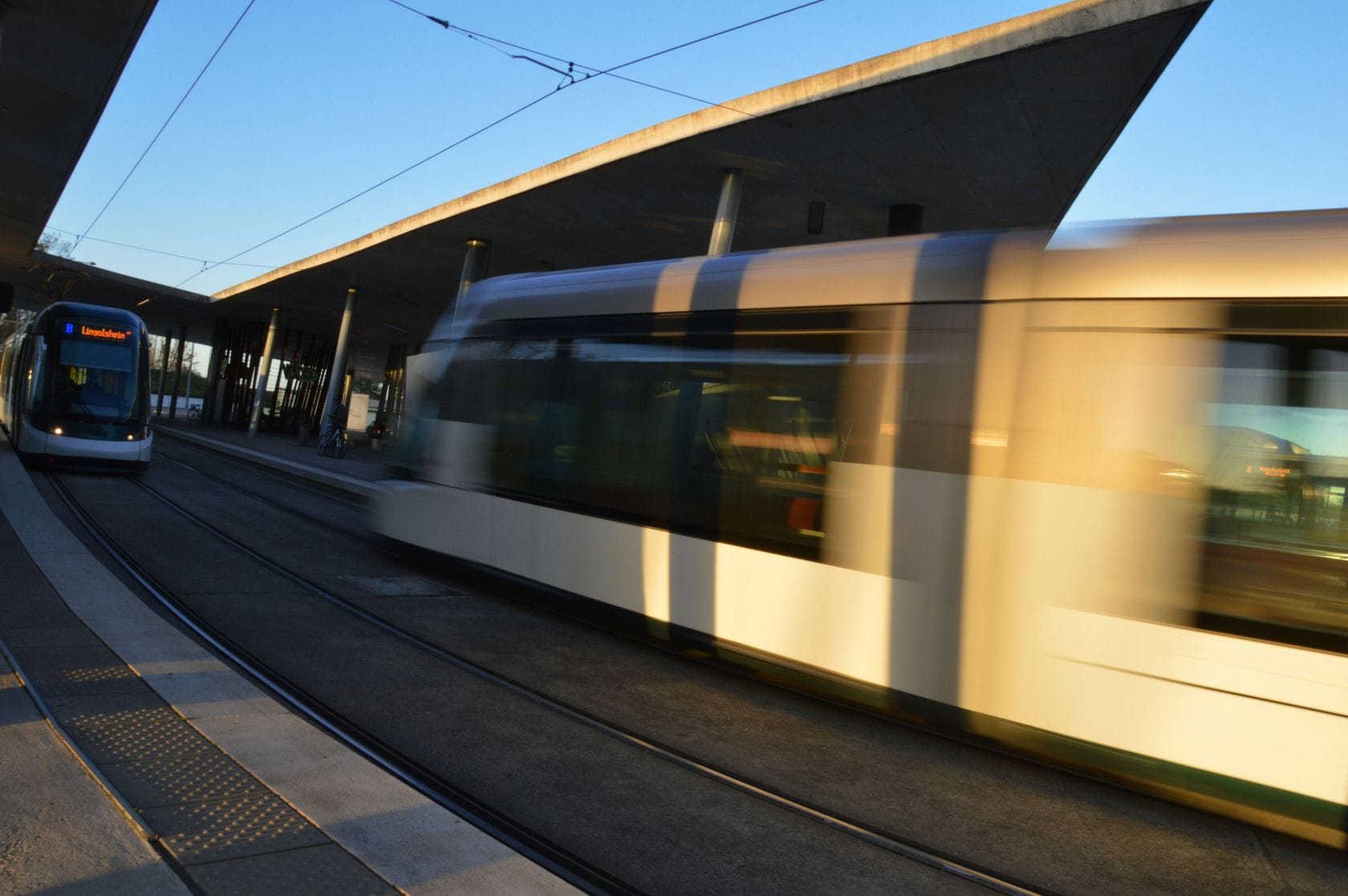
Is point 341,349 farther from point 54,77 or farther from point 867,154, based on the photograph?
point 867,154

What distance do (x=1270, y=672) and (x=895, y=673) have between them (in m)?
1.99

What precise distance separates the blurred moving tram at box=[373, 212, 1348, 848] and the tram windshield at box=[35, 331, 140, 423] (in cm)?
1395

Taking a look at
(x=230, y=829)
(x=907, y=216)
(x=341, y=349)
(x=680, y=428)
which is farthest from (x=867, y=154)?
(x=341, y=349)

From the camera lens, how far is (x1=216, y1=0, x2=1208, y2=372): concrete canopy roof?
11.7 m

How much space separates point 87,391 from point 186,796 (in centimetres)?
1664

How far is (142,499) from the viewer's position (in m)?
15.5

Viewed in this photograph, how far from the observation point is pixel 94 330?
728 inches

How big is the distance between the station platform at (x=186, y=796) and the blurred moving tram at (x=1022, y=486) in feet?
9.41

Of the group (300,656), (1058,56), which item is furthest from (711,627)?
(1058,56)

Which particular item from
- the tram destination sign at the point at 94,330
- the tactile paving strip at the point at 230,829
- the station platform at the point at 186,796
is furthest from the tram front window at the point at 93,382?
the tactile paving strip at the point at 230,829

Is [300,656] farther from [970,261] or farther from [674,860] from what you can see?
[970,261]

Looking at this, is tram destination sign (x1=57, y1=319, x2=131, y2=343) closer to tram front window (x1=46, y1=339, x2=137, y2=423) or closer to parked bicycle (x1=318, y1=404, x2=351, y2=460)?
tram front window (x1=46, y1=339, x2=137, y2=423)

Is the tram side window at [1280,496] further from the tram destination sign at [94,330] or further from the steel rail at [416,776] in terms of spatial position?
the tram destination sign at [94,330]

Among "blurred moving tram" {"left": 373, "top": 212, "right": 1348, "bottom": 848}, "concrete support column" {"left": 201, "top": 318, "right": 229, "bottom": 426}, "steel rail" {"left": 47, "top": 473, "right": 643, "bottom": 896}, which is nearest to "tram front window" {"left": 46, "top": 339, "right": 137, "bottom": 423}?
"steel rail" {"left": 47, "top": 473, "right": 643, "bottom": 896}
